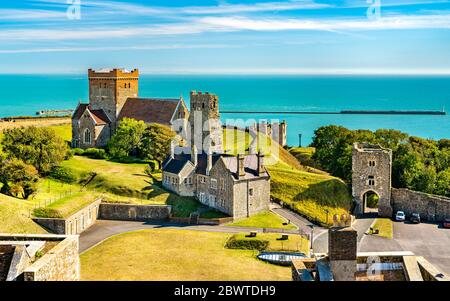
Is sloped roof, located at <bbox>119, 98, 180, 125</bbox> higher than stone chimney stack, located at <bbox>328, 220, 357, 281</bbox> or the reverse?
higher

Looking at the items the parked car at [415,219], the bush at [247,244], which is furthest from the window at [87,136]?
the parked car at [415,219]

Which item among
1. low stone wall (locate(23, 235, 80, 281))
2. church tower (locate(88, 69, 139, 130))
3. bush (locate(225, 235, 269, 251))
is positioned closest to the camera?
low stone wall (locate(23, 235, 80, 281))

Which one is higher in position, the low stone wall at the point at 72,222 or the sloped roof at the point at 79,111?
the sloped roof at the point at 79,111

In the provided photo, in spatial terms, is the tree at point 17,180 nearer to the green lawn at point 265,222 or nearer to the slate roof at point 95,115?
the green lawn at point 265,222

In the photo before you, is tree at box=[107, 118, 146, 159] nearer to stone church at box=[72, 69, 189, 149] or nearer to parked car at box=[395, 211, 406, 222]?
stone church at box=[72, 69, 189, 149]

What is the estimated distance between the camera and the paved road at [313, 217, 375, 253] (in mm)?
37872

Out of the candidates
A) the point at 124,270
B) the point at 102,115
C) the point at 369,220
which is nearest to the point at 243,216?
the point at 369,220

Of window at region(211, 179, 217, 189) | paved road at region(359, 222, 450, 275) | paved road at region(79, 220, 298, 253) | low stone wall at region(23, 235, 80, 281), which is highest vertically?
low stone wall at region(23, 235, 80, 281)

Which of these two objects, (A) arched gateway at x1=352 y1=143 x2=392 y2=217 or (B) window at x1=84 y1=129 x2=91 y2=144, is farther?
(B) window at x1=84 y1=129 x2=91 y2=144

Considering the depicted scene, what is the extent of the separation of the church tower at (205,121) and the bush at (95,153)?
9.91 meters

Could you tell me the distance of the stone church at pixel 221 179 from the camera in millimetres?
45156

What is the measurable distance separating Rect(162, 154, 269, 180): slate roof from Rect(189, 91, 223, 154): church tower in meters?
7.68

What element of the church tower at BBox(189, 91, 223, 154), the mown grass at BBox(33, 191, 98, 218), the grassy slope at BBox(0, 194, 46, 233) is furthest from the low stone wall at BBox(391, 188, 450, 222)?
the grassy slope at BBox(0, 194, 46, 233)

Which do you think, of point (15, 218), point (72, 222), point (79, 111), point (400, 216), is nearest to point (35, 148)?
point (72, 222)
